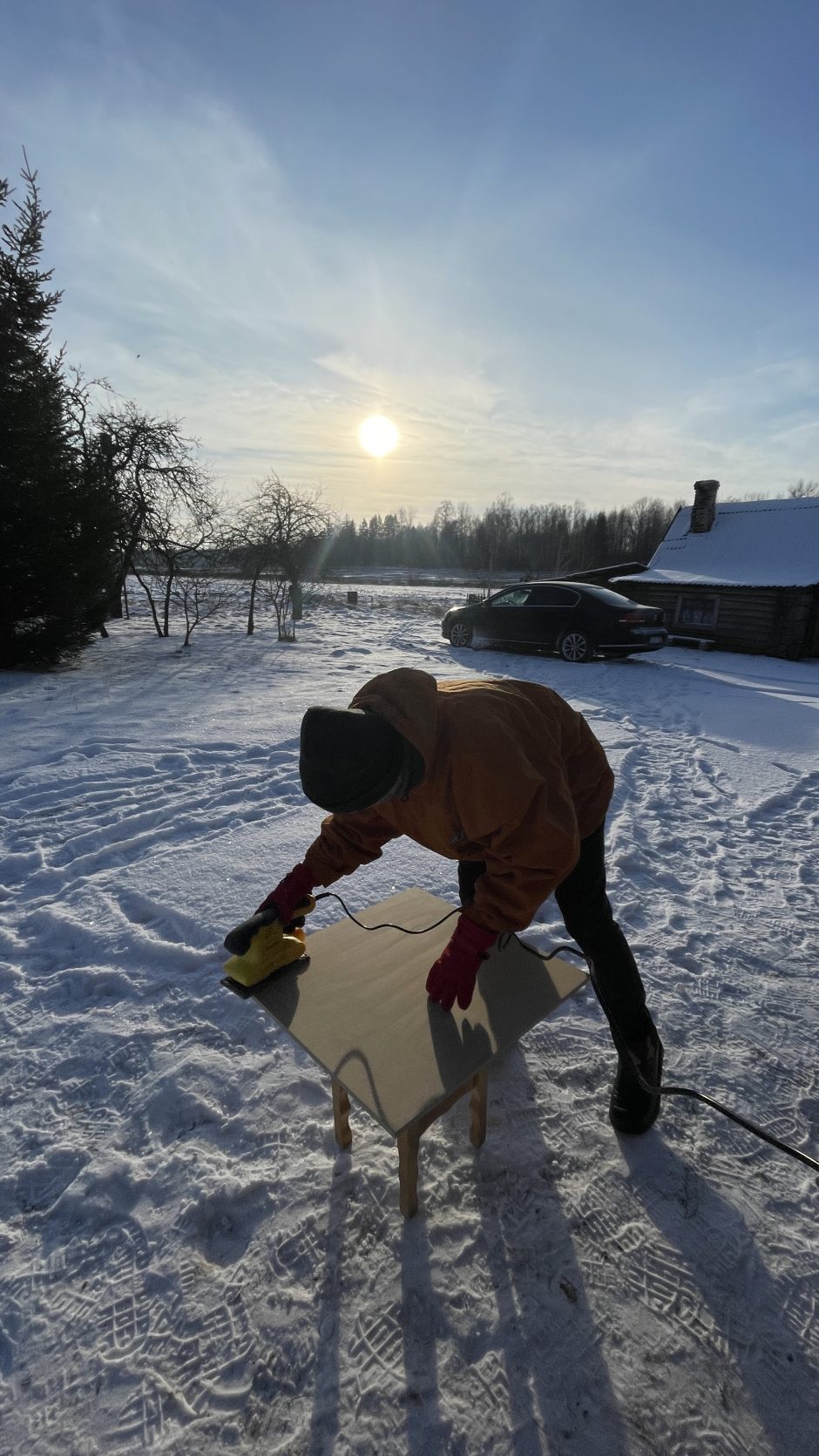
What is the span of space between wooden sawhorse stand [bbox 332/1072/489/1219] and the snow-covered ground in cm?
7

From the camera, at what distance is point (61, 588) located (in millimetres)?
8781

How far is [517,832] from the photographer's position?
4.86 feet

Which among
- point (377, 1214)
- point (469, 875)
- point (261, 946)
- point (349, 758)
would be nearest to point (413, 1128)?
point (377, 1214)

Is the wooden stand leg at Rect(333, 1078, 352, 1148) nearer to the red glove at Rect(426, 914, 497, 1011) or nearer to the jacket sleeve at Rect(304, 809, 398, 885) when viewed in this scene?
the red glove at Rect(426, 914, 497, 1011)

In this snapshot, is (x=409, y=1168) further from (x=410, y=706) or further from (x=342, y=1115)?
(x=410, y=706)

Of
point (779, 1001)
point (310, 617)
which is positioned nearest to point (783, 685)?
point (779, 1001)

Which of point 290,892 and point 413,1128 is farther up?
point 290,892

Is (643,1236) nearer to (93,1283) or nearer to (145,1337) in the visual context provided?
(145,1337)

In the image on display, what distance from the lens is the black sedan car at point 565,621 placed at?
1003 centimetres

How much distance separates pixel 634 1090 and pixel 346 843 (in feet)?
3.99

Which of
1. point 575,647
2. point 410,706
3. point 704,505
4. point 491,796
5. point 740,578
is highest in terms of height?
point 704,505

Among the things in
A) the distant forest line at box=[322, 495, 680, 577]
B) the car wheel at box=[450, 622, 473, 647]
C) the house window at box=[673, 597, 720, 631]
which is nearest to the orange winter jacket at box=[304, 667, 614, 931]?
the car wheel at box=[450, 622, 473, 647]

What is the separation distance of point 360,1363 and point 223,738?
4.86m

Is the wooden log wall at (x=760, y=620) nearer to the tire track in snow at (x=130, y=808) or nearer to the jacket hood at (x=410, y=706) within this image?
the tire track in snow at (x=130, y=808)
